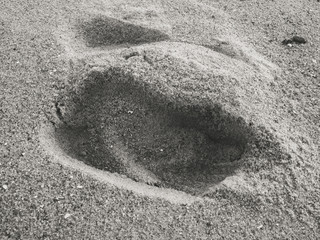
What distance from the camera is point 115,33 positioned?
2275mm

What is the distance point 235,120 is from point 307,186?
38cm

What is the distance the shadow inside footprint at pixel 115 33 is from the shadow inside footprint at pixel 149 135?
31 cm

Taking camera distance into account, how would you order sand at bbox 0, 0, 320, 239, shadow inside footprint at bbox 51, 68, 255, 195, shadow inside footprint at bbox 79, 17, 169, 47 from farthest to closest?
shadow inside footprint at bbox 79, 17, 169, 47
shadow inside footprint at bbox 51, 68, 255, 195
sand at bbox 0, 0, 320, 239

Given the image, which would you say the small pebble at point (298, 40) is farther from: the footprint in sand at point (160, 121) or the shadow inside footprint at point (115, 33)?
the shadow inside footprint at point (115, 33)

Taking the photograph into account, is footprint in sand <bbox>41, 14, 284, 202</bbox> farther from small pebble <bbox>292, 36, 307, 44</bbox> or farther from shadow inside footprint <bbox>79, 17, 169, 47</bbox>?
small pebble <bbox>292, 36, 307, 44</bbox>

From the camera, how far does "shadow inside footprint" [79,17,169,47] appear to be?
2.23 meters

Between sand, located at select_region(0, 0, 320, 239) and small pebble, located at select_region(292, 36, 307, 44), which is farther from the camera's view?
small pebble, located at select_region(292, 36, 307, 44)

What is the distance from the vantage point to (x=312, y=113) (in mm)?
1915

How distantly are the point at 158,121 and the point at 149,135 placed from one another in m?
0.07

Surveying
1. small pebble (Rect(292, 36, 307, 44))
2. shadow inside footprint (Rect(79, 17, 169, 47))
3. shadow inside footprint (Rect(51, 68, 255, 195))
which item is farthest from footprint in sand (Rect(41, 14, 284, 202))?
small pebble (Rect(292, 36, 307, 44))

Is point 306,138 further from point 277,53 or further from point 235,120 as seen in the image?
point 277,53

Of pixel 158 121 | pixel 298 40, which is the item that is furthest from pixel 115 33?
pixel 298 40

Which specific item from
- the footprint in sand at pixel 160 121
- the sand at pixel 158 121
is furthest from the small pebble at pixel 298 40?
the footprint in sand at pixel 160 121

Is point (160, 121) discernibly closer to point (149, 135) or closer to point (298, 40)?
point (149, 135)
